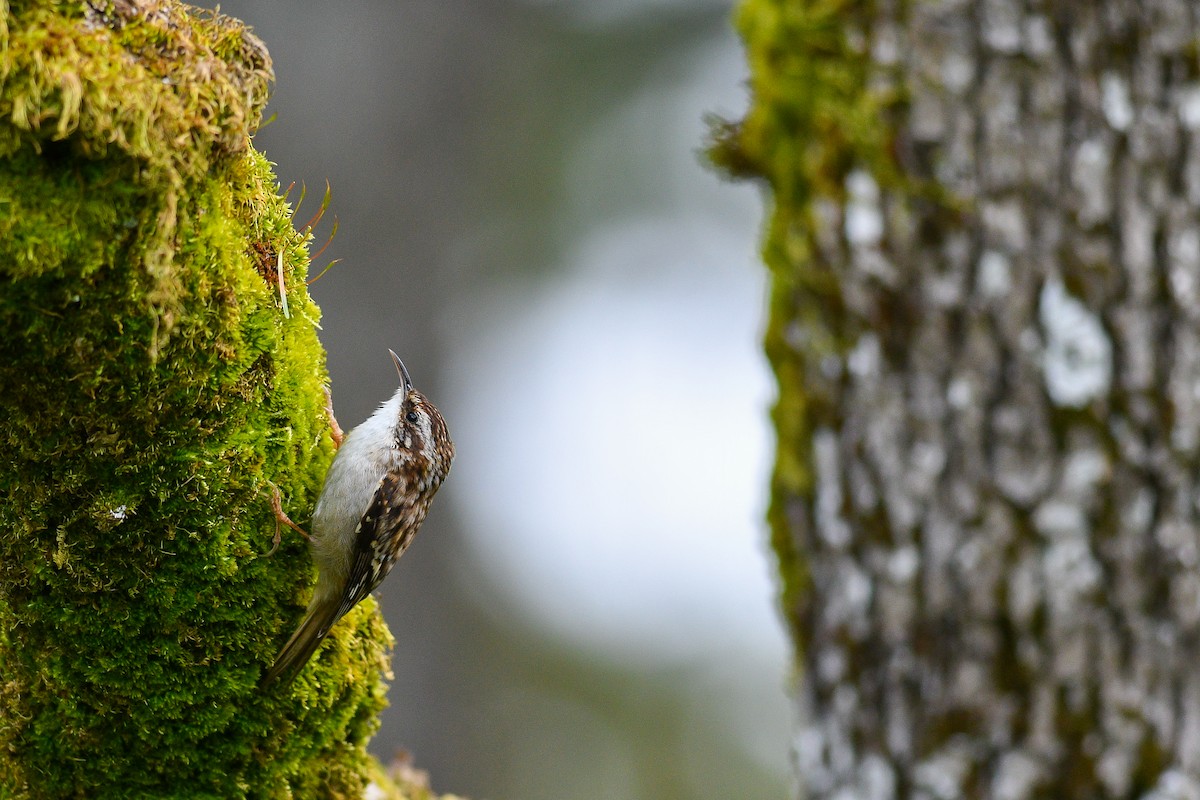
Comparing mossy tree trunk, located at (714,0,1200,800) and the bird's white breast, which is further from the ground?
mossy tree trunk, located at (714,0,1200,800)

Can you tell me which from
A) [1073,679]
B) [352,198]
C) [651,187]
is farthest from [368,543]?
[651,187]

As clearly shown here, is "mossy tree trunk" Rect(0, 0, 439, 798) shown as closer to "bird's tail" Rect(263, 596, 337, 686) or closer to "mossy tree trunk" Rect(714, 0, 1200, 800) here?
"bird's tail" Rect(263, 596, 337, 686)

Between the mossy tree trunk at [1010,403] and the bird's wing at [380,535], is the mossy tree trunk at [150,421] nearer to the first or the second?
the bird's wing at [380,535]

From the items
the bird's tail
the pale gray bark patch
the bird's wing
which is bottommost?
the bird's tail

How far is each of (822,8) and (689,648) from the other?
11.7 metres

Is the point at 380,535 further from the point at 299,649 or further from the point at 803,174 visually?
the point at 803,174

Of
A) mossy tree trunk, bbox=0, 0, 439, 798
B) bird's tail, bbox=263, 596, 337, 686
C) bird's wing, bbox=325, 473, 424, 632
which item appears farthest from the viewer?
bird's wing, bbox=325, 473, 424, 632

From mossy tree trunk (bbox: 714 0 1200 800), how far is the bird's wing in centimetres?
128

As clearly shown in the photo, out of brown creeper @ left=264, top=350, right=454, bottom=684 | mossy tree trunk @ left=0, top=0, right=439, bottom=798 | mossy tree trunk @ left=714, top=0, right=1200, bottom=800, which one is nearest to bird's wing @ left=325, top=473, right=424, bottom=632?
brown creeper @ left=264, top=350, right=454, bottom=684

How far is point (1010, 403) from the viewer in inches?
87.0

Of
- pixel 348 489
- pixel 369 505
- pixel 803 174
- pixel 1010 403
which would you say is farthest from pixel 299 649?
pixel 1010 403

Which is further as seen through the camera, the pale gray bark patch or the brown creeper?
the brown creeper

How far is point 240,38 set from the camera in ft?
8.07

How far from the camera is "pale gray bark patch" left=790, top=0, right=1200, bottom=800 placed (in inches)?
84.6
